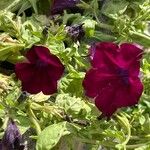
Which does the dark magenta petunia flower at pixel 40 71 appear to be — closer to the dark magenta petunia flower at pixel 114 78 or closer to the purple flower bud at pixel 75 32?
the dark magenta petunia flower at pixel 114 78

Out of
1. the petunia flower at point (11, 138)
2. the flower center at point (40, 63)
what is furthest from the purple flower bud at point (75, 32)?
the petunia flower at point (11, 138)

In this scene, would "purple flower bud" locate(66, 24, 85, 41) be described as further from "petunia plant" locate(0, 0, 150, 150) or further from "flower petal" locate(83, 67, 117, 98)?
"flower petal" locate(83, 67, 117, 98)

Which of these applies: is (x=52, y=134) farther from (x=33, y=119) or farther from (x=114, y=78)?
(x=114, y=78)

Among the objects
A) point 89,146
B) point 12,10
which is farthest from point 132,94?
point 12,10

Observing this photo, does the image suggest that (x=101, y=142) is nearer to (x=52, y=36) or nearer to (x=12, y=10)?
(x=52, y=36)

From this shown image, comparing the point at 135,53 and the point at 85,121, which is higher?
the point at 135,53

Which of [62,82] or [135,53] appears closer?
[135,53]
